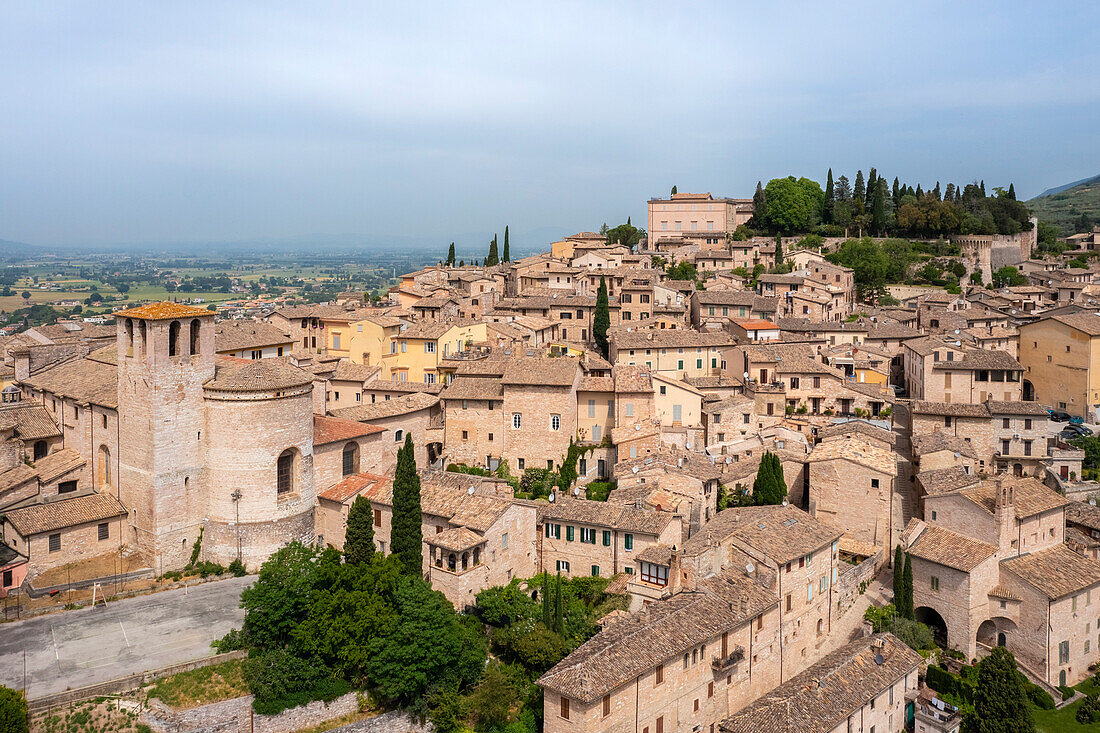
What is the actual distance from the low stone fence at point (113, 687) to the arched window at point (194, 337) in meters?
12.1

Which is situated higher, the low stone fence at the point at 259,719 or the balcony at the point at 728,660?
the balcony at the point at 728,660

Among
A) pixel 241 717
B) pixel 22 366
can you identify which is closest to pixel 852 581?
pixel 241 717

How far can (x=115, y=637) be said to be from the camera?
2738 cm

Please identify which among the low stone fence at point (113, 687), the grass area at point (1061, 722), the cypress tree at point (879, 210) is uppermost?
the cypress tree at point (879, 210)

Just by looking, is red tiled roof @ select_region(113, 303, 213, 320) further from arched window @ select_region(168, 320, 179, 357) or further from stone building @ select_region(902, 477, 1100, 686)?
stone building @ select_region(902, 477, 1100, 686)

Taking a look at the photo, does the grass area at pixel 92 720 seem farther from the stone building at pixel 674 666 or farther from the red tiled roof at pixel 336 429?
the red tiled roof at pixel 336 429

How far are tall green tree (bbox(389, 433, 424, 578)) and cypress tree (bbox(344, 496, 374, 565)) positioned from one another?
3.05 ft

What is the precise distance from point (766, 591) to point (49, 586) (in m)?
25.6

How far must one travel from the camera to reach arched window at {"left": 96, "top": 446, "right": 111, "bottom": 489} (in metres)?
34.6

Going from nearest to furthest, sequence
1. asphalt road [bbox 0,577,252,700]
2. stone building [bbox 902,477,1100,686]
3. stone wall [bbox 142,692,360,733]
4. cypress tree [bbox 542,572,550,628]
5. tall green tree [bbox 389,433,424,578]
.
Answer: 1. stone wall [bbox 142,692,360,733]
2. asphalt road [bbox 0,577,252,700]
3. cypress tree [bbox 542,572,550,628]
4. tall green tree [bbox 389,433,424,578]
5. stone building [bbox 902,477,1100,686]

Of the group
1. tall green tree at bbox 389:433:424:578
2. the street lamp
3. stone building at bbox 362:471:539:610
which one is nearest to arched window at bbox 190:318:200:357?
the street lamp

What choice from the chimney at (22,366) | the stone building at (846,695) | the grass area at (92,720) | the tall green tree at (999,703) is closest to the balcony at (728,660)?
the stone building at (846,695)

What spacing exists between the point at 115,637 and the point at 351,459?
12.2 metres

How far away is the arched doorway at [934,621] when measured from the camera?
109 feet
